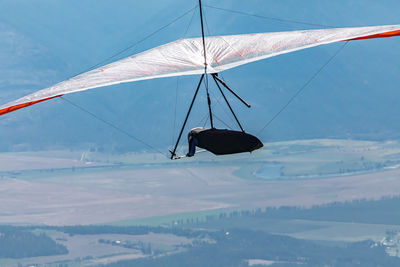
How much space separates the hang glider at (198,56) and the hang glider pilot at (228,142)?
227 cm

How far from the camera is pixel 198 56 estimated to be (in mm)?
24547

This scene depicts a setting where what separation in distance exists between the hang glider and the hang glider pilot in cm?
227

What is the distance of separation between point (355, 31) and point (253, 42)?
12.2 feet

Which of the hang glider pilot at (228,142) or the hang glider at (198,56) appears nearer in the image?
the hang glider at (198,56)

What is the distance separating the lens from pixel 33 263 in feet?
627

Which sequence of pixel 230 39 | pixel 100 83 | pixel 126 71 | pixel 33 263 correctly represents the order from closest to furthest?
pixel 100 83 → pixel 126 71 → pixel 230 39 → pixel 33 263

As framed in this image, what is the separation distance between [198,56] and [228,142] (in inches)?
134

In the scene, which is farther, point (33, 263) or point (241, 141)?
point (33, 263)

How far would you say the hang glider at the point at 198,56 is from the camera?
21672 millimetres

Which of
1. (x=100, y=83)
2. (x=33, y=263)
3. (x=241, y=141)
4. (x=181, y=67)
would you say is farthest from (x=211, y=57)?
(x=33, y=263)

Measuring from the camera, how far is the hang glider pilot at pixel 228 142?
926 inches

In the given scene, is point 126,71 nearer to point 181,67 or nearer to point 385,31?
point 181,67

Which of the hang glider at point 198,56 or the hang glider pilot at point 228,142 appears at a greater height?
the hang glider at point 198,56

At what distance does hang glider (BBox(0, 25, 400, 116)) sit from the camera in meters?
21.7
